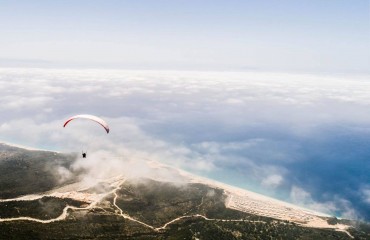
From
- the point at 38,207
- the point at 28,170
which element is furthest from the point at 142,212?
the point at 28,170

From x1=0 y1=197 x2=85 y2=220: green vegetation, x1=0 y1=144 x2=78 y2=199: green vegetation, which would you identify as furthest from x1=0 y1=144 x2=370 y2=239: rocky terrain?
x1=0 y1=144 x2=78 y2=199: green vegetation

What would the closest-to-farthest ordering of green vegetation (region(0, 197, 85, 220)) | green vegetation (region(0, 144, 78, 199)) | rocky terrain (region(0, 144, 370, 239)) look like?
rocky terrain (region(0, 144, 370, 239)) → green vegetation (region(0, 197, 85, 220)) → green vegetation (region(0, 144, 78, 199))

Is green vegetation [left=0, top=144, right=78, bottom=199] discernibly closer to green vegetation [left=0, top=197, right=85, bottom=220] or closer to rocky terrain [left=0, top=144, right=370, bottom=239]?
rocky terrain [left=0, top=144, right=370, bottom=239]

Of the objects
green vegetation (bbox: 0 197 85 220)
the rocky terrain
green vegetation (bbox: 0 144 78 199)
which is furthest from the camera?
green vegetation (bbox: 0 144 78 199)

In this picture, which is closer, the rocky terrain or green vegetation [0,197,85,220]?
the rocky terrain

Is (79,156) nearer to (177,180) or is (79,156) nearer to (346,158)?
(177,180)

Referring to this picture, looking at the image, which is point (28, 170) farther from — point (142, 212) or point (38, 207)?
point (142, 212)

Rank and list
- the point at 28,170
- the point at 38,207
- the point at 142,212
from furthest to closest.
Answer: the point at 28,170
the point at 142,212
the point at 38,207

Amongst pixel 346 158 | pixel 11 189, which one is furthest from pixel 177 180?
pixel 346 158

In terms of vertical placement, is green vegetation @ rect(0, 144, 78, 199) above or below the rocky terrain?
below
